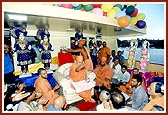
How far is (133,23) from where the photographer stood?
274cm

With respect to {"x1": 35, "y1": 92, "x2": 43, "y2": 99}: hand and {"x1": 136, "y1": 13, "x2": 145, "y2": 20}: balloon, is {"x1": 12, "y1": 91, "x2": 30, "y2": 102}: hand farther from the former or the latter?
{"x1": 136, "y1": 13, "x2": 145, "y2": 20}: balloon

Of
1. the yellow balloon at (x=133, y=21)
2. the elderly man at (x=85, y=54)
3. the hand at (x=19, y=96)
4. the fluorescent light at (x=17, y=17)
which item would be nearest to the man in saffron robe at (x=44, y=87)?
the hand at (x=19, y=96)

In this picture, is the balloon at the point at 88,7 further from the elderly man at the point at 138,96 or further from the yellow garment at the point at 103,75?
the elderly man at the point at 138,96

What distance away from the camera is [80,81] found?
2.66 meters

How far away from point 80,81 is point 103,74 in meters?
0.24

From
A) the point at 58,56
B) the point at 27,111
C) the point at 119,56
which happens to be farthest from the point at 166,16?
the point at 27,111

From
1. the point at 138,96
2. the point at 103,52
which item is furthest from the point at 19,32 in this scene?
the point at 138,96

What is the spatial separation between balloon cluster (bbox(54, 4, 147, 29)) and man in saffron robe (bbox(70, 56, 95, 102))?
47 cm

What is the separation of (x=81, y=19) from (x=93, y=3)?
0.23 metres

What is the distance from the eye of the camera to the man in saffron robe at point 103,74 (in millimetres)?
2717

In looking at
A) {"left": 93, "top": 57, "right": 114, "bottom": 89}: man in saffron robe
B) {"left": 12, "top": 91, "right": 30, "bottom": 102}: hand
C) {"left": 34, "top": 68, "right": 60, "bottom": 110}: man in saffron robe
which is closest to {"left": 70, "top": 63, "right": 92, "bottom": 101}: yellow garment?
{"left": 93, "top": 57, "right": 114, "bottom": 89}: man in saffron robe

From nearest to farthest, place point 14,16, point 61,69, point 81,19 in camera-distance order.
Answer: point 14,16 < point 81,19 < point 61,69

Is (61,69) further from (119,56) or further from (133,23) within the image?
(133,23)

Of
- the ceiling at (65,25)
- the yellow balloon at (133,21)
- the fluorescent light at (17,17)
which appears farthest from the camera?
the yellow balloon at (133,21)
